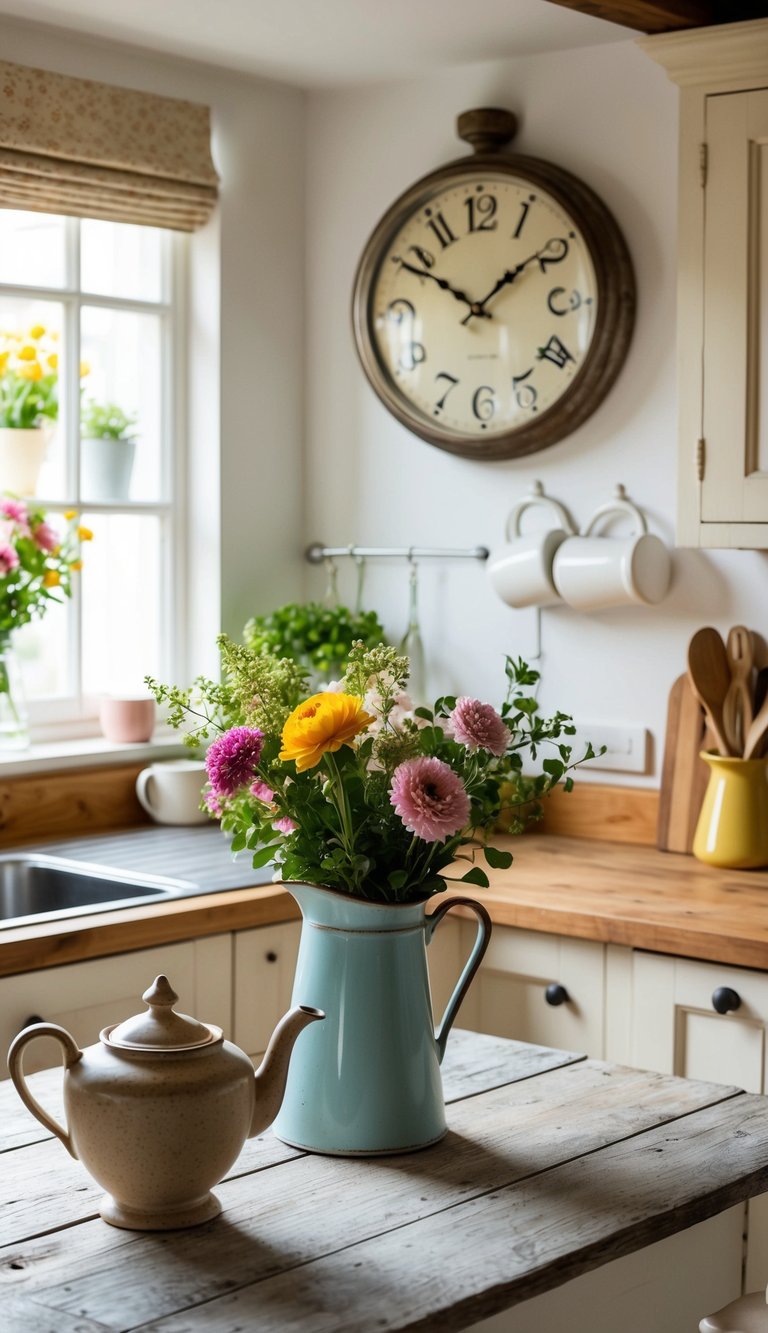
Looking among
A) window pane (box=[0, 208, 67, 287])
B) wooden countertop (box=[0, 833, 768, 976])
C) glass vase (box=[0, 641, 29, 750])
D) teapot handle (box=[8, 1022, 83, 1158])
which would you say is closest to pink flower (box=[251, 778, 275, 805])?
teapot handle (box=[8, 1022, 83, 1158])

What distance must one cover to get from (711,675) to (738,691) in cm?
6

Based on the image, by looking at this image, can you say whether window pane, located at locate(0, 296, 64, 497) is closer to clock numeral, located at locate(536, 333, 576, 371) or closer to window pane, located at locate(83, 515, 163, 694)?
window pane, located at locate(83, 515, 163, 694)

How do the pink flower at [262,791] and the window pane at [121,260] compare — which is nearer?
the pink flower at [262,791]

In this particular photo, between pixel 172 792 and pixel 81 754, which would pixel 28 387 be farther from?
pixel 172 792

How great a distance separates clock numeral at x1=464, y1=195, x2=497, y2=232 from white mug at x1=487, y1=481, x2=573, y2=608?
0.52m

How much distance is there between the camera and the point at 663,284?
3039 mm

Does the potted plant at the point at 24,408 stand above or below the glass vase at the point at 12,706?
above

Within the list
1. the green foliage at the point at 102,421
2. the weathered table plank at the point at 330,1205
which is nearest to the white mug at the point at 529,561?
the green foliage at the point at 102,421

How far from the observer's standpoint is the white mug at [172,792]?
3209 millimetres

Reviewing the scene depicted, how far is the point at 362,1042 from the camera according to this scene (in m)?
1.52

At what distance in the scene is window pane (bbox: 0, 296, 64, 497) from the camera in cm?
320

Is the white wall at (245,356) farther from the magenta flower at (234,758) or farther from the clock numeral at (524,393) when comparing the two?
the magenta flower at (234,758)

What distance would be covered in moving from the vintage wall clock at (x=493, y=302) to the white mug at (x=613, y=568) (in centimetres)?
23

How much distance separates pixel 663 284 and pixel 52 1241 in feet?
7.32
